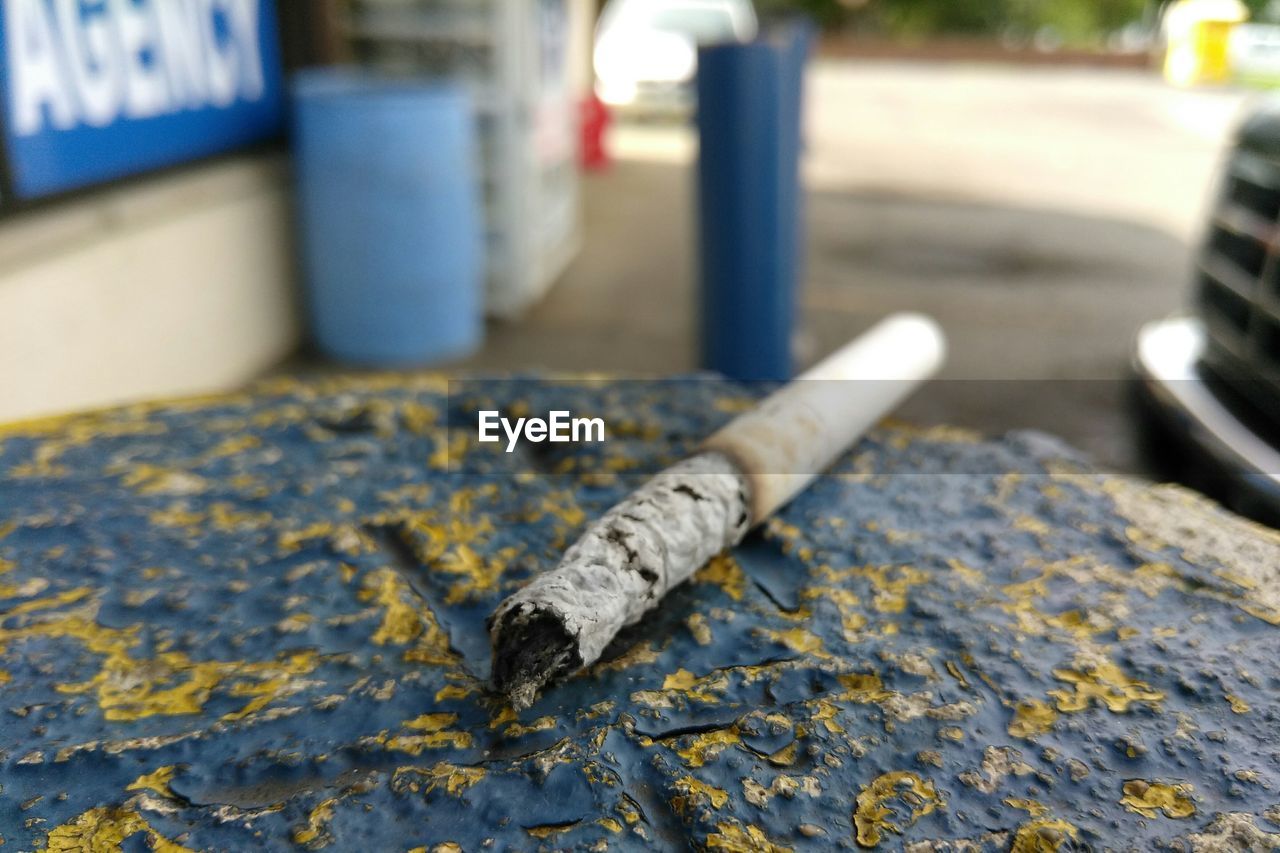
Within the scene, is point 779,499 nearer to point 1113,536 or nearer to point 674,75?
point 1113,536

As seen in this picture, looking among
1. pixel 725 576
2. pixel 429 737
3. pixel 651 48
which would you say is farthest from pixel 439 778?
pixel 651 48

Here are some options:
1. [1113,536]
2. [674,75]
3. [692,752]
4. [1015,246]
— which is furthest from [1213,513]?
[674,75]

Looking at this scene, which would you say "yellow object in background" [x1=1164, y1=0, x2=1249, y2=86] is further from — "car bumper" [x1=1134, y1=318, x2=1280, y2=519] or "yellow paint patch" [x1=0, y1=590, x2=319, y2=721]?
"yellow paint patch" [x1=0, y1=590, x2=319, y2=721]

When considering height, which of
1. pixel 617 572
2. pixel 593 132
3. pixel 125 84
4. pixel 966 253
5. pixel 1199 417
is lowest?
pixel 966 253

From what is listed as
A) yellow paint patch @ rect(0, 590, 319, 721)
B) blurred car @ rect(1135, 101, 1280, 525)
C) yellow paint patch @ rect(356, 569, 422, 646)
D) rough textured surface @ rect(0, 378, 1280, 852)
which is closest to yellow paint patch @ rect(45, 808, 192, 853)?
rough textured surface @ rect(0, 378, 1280, 852)

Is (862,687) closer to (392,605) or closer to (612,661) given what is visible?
(612,661)

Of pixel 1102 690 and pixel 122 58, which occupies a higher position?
pixel 122 58
